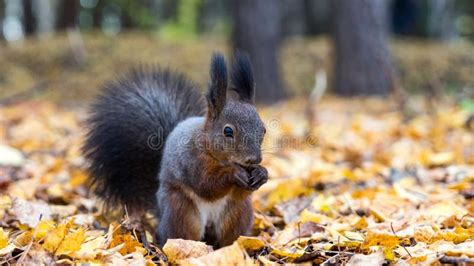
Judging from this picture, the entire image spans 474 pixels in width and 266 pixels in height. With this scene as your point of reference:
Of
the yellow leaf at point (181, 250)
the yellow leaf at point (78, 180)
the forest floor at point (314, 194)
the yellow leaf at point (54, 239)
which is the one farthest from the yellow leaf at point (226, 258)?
the yellow leaf at point (78, 180)

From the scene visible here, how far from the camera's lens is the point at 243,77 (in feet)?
7.38

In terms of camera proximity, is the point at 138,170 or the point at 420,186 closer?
the point at 138,170

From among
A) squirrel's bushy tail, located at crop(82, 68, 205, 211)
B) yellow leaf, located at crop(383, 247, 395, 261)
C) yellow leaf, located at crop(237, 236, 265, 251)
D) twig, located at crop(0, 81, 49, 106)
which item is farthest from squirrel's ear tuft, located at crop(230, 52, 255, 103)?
twig, located at crop(0, 81, 49, 106)

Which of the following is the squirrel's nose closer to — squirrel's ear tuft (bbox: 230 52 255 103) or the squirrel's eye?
the squirrel's eye

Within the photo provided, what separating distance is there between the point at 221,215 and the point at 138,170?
0.54 m

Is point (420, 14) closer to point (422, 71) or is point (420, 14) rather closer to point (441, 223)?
point (422, 71)

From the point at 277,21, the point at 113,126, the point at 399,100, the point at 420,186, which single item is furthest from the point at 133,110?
the point at 277,21

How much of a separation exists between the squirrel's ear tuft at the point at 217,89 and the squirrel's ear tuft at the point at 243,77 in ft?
0.39

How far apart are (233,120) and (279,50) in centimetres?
581

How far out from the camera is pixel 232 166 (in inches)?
81.0

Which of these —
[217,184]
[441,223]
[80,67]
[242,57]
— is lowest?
[80,67]

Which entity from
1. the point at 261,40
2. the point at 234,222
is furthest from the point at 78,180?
the point at 261,40

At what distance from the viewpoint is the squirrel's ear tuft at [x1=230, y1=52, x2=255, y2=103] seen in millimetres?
2225

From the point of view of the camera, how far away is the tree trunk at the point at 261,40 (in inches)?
278
